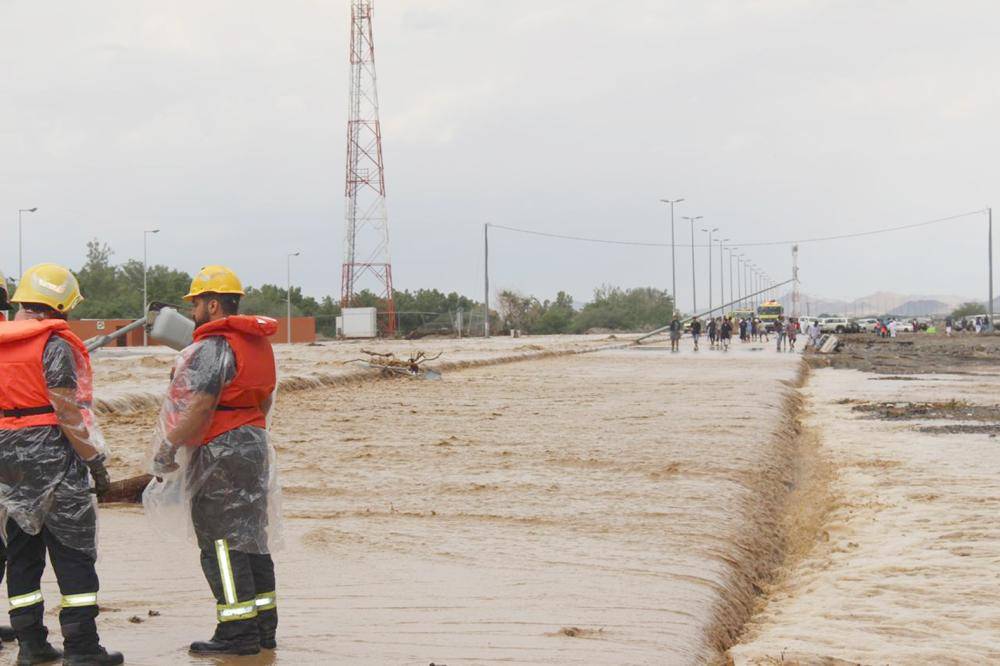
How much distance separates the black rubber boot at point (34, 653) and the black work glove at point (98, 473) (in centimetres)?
78

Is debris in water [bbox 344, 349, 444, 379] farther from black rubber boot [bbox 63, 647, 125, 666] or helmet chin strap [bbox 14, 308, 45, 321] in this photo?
black rubber boot [bbox 63, 647, 125, 666]

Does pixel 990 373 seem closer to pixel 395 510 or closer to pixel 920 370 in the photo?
pixel 920 370

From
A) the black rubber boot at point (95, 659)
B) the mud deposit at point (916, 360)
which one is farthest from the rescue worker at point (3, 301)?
the mud deposit at point (916, 360)

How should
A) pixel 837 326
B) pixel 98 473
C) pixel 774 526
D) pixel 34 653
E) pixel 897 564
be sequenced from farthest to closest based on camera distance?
pixel 837 326
pixel 774 526
pixel 897 564
pixel 98 473
pixel 34 653

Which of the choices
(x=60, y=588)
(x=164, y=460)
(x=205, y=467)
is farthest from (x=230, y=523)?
(x=60, y=588)

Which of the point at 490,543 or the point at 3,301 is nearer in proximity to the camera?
the point at 3,301

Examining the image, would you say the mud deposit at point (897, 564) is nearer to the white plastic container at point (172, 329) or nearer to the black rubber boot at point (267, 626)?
the black rubber boot at point (267, 626)

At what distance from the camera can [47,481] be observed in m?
5.54

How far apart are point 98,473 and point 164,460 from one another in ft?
1.15

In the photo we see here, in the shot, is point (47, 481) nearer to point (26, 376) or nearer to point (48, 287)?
point (26, 376)

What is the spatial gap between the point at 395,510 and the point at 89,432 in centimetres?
507

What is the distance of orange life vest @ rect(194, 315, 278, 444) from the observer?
225 inches

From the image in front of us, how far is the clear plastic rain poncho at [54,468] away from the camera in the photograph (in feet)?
18.1

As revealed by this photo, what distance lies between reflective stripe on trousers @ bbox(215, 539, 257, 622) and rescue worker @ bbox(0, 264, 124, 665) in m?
0.55
